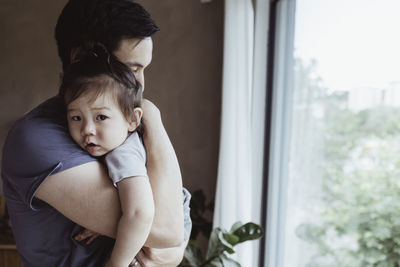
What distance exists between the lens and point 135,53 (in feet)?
3.00

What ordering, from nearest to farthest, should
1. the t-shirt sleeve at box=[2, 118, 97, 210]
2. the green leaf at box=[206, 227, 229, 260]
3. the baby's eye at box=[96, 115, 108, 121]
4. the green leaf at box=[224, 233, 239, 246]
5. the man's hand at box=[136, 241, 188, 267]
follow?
the t-shirt sleeve at box=[2, 118, 97, 210]
the baby's eye at box=[96, 115, 108, 121]
the man's hand at box=[136, 241, 188, 267]
the green leaf at box=[224, 233, 239, 246]
the green leaf at box=[206, 227, 229, 260]

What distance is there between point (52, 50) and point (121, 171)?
2.62m

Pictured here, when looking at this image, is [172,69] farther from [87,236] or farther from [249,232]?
[87,236]

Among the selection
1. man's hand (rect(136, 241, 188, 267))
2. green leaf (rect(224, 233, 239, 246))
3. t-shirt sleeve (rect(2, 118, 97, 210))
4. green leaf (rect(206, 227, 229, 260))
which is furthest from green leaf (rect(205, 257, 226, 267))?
t-shirt sleeve (rect(2, 118, 97, 210))

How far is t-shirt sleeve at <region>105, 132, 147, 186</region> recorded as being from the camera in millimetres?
762

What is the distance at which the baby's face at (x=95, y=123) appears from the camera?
2.66ft

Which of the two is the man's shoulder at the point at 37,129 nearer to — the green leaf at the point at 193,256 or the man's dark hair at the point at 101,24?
the man's dark hair at the point at 101,24

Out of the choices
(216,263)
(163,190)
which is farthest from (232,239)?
(163,190)

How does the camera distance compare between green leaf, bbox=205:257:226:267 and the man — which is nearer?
the man

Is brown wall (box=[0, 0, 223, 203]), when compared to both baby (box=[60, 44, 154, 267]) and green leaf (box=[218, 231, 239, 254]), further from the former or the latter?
baby (box=[60, 44, 154, 267])

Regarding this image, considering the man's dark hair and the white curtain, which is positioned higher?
the man's dark hair

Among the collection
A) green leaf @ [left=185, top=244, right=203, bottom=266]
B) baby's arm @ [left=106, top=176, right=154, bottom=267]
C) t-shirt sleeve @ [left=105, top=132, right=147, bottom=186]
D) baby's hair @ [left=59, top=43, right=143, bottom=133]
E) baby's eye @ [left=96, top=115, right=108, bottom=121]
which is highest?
baby's hair @ [left=59, top=43, right=143, bottom=133]

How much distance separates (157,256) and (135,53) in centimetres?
54

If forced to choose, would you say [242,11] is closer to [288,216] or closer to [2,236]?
[288,216]
